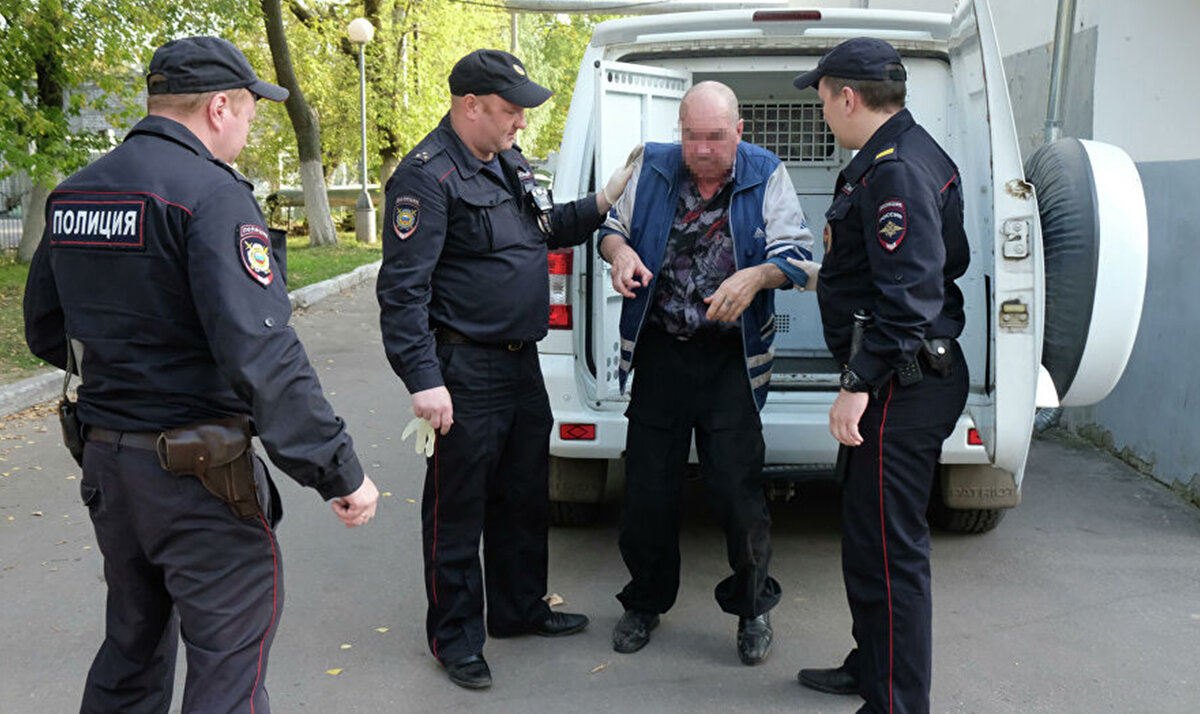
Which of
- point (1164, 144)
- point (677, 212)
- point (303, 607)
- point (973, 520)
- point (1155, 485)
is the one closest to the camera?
point (677, 212)

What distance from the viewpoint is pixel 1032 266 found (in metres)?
3.27

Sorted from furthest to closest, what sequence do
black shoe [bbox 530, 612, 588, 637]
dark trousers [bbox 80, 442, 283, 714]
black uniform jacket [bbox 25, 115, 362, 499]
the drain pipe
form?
the drain pipe, black shoe [bbox 530, 612, 588, 637], dark trousers [bbox 80, 442, 283, 714], black uniform jacket [bbox 25, 115, 362, 499]

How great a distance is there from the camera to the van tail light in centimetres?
439

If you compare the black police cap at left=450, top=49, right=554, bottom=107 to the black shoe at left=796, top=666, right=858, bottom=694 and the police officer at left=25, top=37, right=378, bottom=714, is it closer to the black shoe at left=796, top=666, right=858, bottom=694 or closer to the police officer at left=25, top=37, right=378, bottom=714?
the police officer at left=25, top=37, right=378, bottom=714

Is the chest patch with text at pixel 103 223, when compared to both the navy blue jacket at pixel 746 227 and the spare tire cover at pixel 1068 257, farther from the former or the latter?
the spare tire cover at pixel 1068 257

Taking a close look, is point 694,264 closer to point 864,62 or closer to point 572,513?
point 864,62

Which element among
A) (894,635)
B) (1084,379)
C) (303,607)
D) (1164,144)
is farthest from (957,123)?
(303,607)

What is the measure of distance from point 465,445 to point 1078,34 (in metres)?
5.29

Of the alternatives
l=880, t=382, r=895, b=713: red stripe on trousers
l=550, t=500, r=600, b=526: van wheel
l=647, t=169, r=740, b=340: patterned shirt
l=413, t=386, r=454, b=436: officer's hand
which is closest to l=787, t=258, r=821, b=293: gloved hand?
l=647, t=169, r=740, b=340: patterned shirt

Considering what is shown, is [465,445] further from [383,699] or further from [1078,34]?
[1078,34]

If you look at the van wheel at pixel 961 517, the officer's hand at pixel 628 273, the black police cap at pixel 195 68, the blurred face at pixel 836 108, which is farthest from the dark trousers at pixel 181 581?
the van wheel at pixel 961 517

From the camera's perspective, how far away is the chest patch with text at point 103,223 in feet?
7.78

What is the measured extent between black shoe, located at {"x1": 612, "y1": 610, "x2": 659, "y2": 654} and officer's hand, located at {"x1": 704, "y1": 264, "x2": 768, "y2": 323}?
1.20 meters

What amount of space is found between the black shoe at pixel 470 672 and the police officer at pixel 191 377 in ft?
3.68
